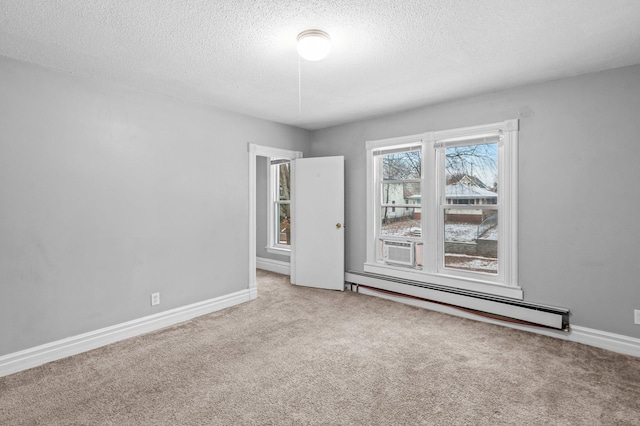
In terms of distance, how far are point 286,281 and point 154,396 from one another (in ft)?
10.3

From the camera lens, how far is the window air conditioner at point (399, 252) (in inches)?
163

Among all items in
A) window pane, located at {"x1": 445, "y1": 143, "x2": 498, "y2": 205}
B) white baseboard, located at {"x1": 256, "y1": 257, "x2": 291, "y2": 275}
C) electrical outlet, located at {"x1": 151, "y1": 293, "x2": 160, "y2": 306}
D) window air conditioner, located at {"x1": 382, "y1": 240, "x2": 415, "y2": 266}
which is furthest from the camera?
white baseboard, located at {"x1": 256, "y1": 257, "x2": 291, "y2": 275}

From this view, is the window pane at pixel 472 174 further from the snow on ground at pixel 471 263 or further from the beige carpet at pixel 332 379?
the beige carpet at pixel 332 379

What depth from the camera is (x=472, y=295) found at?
3.52 m

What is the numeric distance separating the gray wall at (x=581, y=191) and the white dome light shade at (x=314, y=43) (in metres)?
2.16

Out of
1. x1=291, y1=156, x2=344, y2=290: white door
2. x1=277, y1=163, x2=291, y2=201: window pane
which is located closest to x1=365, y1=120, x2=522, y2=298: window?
x1=291, y1=156, x2=344, y2=290: white door

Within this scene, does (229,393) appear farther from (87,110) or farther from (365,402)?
(87,110)

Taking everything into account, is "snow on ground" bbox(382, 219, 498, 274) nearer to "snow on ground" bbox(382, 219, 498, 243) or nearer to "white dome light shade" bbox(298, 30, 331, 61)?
"snow on ground" bbox(382, 219, 498, 243)

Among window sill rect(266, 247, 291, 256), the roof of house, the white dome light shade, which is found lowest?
window sill rect(266, 247, 291, 256)

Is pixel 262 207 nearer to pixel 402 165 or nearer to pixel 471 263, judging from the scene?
pixel 402 165

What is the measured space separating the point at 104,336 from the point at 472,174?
13.6 ft

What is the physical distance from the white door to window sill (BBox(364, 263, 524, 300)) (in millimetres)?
545

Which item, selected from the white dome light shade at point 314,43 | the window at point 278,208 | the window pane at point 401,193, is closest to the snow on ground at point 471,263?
the window pane at point 401,193

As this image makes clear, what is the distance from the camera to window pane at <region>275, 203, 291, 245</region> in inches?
240
